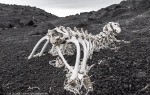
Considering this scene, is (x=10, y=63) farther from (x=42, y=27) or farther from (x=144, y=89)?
(x=42, y=27)

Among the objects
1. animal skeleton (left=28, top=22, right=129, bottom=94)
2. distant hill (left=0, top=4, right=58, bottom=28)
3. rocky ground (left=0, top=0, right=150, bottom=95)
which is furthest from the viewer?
distant hill (left=0, top=4, right=58, bottom=28)

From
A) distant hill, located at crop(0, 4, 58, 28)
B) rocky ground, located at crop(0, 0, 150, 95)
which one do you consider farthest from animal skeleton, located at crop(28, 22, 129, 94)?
distant hill, located at crop(0, 4, 58, 28)

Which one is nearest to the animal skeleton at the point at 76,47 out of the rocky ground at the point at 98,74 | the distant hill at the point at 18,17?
the rocky ground at the point at 98,74

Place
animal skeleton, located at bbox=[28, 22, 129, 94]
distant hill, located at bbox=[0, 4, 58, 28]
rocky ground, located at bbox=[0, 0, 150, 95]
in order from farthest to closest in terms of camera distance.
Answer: distant hill, located at bbox=[0, 4, 58, 28] < rocky ground, located at bbox=[0, 0, 150, 95] < animal skeleton, located at bbox=[28, 22, 129, 94]

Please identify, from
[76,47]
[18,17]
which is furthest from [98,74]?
[18,17]

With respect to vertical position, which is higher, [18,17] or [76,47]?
[18,17]

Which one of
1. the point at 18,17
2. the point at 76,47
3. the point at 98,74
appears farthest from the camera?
the point at 18,17

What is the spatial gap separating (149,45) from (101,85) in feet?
9.91

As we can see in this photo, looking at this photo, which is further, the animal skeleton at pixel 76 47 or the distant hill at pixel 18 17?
the distant hill at pixel 18 17

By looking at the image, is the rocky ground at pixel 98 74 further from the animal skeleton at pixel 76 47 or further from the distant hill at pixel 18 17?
the distant hill at pixel 18 17

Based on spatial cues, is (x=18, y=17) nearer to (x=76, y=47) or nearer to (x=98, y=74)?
(x=76, y=47)

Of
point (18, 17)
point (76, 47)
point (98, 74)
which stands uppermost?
point (18, 17)

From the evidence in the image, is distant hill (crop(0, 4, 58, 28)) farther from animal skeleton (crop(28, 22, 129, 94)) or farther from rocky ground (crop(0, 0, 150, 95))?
rocky ground (crop(0, 0, 150, 95))

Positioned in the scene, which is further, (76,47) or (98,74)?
(76,47)
